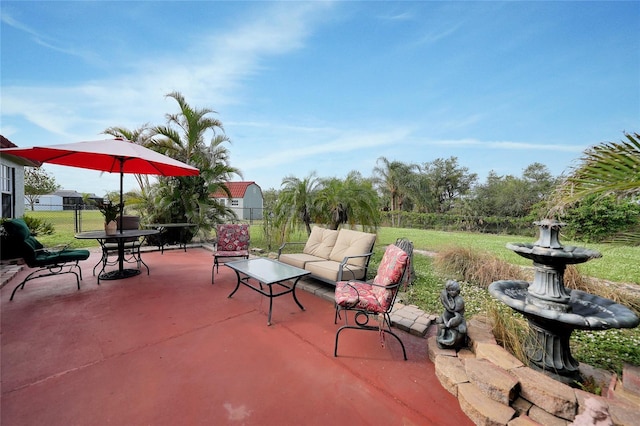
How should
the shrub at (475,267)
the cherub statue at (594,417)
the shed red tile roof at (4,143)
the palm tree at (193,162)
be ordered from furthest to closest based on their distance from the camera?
the palm tree at (193,162)
the shed red tile roof at (4,143)
the shrub at (475,267)
the cherub statue at (594,417)

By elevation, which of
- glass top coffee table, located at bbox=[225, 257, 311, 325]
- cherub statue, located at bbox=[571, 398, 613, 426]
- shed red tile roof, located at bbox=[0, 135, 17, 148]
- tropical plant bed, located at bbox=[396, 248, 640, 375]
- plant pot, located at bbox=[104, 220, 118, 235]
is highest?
shed red tile roof, located at bbox=[0, 135, 17, 148]

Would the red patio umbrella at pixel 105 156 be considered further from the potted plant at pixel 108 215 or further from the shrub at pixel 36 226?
the shrub at pixel 36 226

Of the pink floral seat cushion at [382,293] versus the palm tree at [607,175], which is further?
the pink floral seat cushion at [382,293]

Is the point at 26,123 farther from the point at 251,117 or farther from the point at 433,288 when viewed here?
the point at 433,288

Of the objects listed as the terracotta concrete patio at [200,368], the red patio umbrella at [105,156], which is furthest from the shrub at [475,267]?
the red patio umbrella at [105,156]

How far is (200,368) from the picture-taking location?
205cm

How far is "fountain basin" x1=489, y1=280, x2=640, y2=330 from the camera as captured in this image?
1560 mm

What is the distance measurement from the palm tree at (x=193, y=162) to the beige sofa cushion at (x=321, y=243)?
430 centimetres

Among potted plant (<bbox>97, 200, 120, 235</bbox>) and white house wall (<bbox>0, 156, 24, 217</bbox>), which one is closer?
potted plant (<bbox>97, 200, 120, 235</bbox>)

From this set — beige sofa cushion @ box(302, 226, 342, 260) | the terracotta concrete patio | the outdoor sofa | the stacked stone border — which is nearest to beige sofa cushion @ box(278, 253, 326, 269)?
the outdoor sofa

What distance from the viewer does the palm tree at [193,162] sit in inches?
293

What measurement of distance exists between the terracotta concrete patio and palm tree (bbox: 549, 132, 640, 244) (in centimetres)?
182

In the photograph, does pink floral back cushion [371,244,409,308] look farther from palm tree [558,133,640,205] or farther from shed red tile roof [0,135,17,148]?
shed red tile roof [0,135,17,148]

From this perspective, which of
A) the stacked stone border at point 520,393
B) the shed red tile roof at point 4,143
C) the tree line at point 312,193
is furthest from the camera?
the shed red tile roof at point 4,143
